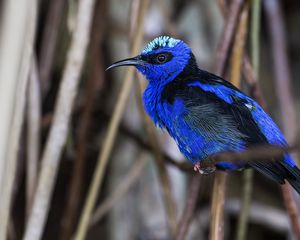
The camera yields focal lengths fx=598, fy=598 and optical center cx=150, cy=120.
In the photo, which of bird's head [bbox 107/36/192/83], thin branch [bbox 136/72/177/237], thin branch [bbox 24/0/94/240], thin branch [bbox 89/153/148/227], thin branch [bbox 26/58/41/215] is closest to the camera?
thin branch [bbox 24/0/94/240]

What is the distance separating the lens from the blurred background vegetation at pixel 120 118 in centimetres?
219

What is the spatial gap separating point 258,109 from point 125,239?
155 cm

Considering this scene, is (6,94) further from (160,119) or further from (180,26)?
(180,26)

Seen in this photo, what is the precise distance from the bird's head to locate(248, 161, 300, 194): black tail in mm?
585

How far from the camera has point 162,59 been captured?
2488 millimetres

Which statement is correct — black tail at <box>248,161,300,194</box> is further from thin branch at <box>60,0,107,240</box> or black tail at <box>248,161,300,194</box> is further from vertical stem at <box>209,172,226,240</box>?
thin branch at <box>60,0,107,240</box>

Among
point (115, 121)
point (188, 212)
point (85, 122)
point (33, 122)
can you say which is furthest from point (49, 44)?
point (188, 212)

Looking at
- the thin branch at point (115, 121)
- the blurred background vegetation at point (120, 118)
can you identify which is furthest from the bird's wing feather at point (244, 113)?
the thin branch at point (115, 121)

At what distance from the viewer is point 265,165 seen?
206 centimetres

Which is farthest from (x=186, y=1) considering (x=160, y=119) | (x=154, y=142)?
(x=160, y=119)

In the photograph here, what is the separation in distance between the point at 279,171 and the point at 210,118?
0.36m

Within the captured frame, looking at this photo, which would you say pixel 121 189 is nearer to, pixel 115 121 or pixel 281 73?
pixel 115 121

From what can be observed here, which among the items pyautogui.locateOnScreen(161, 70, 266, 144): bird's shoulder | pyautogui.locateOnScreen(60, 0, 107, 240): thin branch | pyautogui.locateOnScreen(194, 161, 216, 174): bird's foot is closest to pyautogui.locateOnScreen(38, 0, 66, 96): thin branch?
pyautogui.locateOnScreen(60, 0, 107, 240): thin branch

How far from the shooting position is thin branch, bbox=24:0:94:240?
92.3 inches
